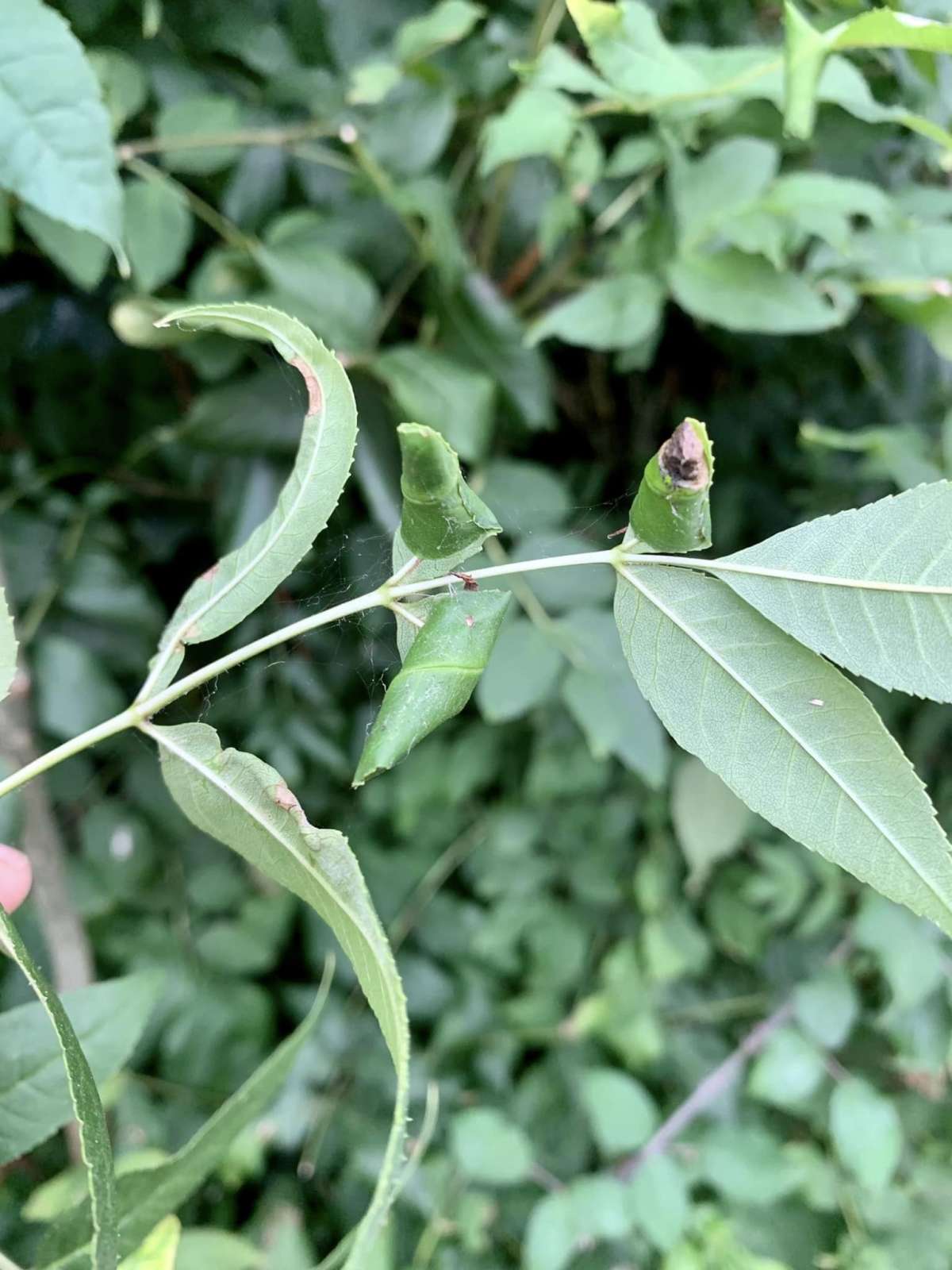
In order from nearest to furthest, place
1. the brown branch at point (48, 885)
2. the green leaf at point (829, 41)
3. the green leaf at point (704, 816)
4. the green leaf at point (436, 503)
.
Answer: the green leaf at point (436, 503)
the green leaf at point (829, 41)
the brown branch at point (48, 885)
the green leaf at point (704, 816)

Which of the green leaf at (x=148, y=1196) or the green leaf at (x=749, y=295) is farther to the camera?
the green leaf at (x=749, y=295)

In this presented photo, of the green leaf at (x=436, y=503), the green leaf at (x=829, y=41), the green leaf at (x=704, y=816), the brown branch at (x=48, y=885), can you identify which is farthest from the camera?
the green leaf at (x=704, y=816)

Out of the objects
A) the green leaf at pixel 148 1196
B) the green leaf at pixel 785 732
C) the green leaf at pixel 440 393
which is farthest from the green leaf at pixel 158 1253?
the green leaf at pixel 440 393

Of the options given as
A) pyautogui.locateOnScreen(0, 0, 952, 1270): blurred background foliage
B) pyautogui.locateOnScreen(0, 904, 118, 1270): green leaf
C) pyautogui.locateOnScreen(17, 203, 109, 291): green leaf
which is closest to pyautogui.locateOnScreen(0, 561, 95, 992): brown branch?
pyautogui.locateOnScreen(0, 0, 952, 1270): blurred background foliage

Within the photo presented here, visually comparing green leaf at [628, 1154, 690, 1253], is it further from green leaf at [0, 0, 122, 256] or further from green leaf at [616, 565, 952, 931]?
green leaf at [0, 0, 122, 256]

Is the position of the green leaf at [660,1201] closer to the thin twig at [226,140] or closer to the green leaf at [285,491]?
the green leaf at [285,491]

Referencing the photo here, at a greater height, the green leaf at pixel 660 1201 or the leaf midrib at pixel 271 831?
the leaf midrib at pixel 271 831

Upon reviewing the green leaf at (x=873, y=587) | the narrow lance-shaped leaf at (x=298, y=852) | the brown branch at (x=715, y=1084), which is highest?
the green leaf at (x=873, y=587)

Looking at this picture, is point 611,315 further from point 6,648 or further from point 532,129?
point 6,648
